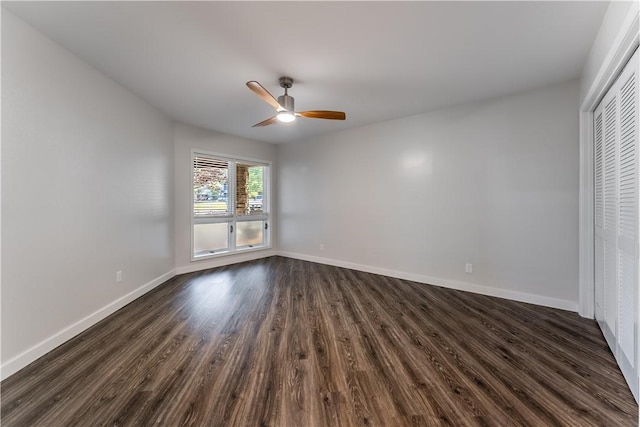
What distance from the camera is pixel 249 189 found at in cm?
526

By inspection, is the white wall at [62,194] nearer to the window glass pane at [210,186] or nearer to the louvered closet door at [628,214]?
the window glass pane at [210,186]

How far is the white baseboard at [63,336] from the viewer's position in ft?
5.50

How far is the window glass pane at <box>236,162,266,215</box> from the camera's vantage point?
5.05m

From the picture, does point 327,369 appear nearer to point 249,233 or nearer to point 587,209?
point 587,209

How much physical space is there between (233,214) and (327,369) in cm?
381

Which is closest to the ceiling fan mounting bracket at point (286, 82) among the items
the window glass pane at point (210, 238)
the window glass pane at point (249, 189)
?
the window glass pane at point (249, 189)

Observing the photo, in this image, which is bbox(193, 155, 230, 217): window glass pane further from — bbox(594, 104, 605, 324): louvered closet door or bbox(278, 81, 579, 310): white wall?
bbox(594, 104, 605, 324): louvered closet door

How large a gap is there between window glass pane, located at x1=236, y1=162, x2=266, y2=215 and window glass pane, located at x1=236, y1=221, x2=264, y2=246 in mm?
235

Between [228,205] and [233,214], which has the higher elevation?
[228,205]

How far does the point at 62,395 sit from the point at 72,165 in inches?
70.5

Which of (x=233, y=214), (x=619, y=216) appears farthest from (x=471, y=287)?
(x=233, y=214)

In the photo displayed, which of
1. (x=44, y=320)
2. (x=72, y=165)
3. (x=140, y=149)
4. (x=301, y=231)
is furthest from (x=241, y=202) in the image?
(x=44, y=320)

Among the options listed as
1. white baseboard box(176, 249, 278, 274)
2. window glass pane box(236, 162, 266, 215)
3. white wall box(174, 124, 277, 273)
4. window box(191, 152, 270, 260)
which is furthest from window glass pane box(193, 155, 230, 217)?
white baseboard box(176, 249, 278, 274)

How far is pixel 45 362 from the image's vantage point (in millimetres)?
Answer: 1807
